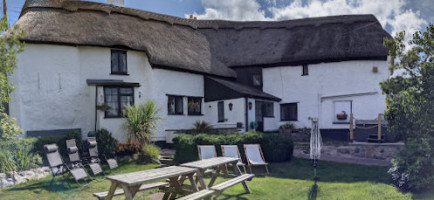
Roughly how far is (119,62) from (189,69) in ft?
11.2

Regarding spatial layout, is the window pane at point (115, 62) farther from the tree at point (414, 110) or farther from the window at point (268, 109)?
the tree at point (414, 110)

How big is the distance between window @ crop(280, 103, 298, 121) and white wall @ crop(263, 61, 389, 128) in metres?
0.27

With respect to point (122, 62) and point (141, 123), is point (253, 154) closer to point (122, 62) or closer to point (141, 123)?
point (141, 123)

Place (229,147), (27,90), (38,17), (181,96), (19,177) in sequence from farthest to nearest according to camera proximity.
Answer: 1. (181,96)
2. (38,17)
3. (27,90)
4. (229,147)
5. (19,177)

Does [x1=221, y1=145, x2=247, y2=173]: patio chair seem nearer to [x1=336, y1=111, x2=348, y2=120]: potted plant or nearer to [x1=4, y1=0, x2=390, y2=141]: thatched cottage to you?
[x1=4, y1=0, x2=390, y2=141]: thatched cottage

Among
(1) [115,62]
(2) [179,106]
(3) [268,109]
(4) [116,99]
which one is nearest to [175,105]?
(2) [179,106]

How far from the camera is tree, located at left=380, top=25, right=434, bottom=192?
6777 mm

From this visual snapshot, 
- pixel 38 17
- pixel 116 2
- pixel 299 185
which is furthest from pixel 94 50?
pixel 299 185

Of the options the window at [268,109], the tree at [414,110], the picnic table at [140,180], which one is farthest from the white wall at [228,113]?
the picnic table at [140,180]

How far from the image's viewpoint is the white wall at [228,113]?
14.9 m

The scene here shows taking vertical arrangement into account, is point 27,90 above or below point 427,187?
above

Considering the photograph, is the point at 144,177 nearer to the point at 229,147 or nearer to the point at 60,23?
the point at 229,147

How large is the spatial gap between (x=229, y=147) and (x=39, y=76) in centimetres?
911

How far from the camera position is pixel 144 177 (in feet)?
15.1
